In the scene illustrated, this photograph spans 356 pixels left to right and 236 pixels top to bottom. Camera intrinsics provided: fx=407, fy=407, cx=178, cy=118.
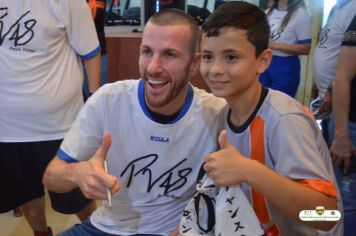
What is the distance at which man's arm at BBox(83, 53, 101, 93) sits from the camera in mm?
1780

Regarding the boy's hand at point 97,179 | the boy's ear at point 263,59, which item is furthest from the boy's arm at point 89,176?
the boy's ear at point 263,59

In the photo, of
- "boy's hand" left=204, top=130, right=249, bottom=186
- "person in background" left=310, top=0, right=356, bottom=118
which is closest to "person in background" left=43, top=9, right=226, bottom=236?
"boy's hand" left=204, top=130, right=249, bottom=186

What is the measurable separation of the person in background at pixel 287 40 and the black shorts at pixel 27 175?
1431mm

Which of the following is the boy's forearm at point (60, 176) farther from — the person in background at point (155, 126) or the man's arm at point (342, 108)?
the man's arm at point (342, 108)

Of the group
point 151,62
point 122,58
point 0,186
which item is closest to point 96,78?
point 0,186

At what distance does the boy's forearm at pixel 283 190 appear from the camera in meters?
0.88

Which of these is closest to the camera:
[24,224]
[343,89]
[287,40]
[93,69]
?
[343,89]

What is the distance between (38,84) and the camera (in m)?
1.61

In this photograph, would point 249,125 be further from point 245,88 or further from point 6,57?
point 6,57

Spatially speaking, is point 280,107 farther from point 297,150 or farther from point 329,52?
point 329,52

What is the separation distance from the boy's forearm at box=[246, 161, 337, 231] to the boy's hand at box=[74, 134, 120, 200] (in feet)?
1.00

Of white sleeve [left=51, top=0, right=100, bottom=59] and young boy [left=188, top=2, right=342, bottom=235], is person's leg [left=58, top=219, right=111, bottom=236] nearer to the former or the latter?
young boy [left=188, top=2, right=342, bottom=235]

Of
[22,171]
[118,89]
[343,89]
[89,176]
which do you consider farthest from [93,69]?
[343,89]

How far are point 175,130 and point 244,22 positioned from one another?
36cm
